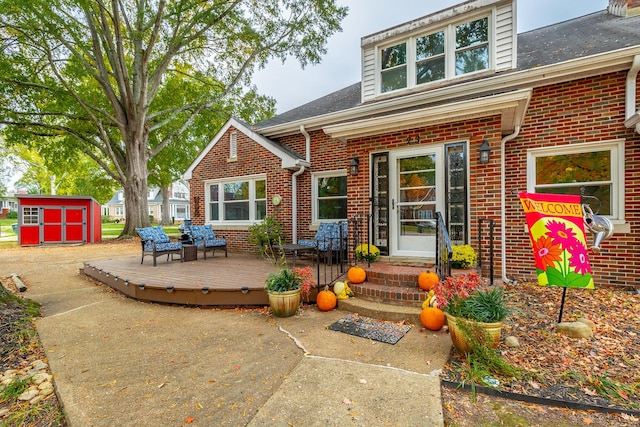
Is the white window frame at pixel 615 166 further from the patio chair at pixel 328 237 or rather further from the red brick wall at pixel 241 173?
the red brick wall at pixel 241 173

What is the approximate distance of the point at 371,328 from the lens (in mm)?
3818

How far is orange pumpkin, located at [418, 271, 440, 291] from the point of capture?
169 inches

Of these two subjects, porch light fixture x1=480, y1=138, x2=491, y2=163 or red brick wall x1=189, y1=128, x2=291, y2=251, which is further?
red brick wall x1=189, y1=128, x2=291, y2=251

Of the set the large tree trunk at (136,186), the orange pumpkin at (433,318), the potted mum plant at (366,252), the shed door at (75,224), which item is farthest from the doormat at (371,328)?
the shed door at (75,224)

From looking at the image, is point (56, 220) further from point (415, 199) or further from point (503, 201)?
point (503, 201)

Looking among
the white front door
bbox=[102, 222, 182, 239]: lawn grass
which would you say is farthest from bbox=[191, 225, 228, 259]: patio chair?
bbox=[102, 222, 182, 239]: lawn grass

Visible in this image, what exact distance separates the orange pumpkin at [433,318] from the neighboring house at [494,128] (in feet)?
6.51

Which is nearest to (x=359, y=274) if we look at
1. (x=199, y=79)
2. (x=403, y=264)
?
(x=403, y=264)

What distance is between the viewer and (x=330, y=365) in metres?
2.87

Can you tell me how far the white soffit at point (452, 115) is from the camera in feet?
15.3

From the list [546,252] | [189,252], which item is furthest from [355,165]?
[189,252]

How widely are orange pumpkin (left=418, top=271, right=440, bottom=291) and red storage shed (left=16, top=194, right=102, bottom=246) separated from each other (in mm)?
17113

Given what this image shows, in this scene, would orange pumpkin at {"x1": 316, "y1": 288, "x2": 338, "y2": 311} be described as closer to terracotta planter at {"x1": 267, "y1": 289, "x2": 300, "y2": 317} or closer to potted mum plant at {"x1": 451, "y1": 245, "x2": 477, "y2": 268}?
terracotta planter at {"x1": 267, "y1": 289, "x2": 300, "y2": 317}

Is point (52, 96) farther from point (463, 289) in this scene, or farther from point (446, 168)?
point (463, 289)
